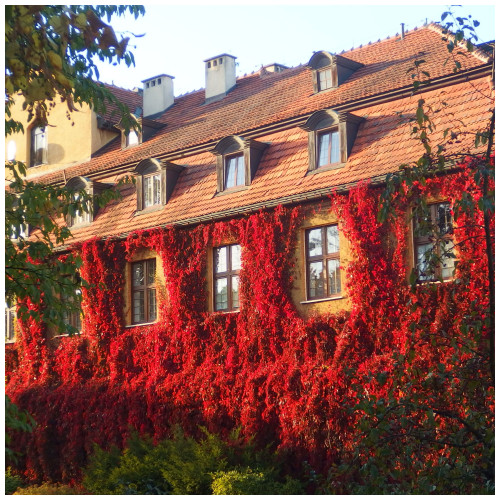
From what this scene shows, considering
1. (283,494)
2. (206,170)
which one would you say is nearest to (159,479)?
(283,494)

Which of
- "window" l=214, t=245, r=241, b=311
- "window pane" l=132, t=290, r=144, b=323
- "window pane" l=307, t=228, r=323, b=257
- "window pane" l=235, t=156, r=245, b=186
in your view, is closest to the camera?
"window pane" l=307, t=228, r=323, b=257

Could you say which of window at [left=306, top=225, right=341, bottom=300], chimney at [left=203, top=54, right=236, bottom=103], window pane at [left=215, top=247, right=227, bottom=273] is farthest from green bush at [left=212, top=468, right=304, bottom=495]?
chimney at [left=203, top=54, right=236, bottom=103]

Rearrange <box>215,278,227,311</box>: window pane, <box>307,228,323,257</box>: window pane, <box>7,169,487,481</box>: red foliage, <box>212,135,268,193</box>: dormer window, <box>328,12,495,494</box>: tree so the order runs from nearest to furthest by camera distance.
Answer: <box>328,12,495,494</box>: tree → <box>7,169,487,481</box>: red foliage → <box>307,228,323,257</box>: window pane → <box>215,278,227,311</box>: window pane → <box>212,135,268,193</box>: dormer window

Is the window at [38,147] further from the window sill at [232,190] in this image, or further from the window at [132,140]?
the window sill at [232,190]

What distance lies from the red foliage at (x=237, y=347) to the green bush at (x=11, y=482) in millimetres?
620

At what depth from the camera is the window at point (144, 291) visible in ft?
71.9

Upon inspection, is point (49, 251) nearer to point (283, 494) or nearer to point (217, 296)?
point (283, 494)

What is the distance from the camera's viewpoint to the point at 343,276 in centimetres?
1809

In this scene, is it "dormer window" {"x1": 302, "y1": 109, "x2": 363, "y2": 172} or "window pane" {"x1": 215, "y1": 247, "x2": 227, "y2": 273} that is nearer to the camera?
"dormer window" {"x1": 302, "y1": 109, "x2": 363, "y2": 172}

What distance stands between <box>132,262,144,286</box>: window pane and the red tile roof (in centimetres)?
91

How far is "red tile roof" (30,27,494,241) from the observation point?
18094 mm

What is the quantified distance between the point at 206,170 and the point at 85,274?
4104 millimetres

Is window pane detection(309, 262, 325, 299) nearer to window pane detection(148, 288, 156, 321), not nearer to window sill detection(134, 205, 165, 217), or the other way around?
window pane detection(148, 288, 156, 321)

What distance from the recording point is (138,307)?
2220 cm
